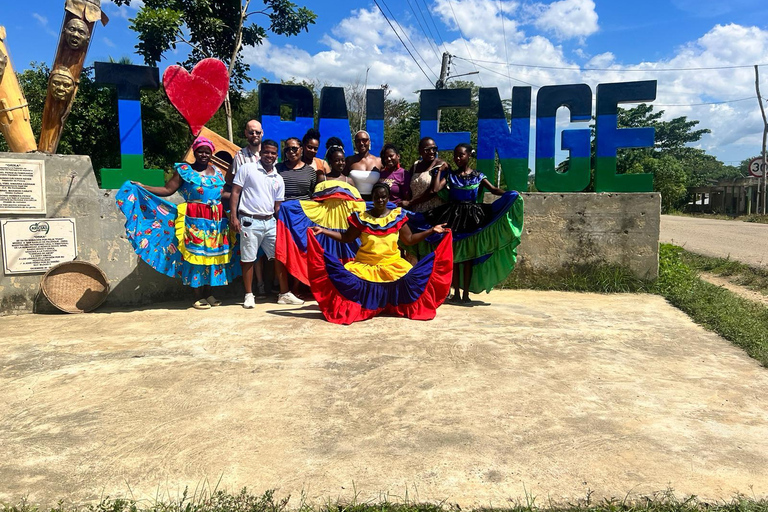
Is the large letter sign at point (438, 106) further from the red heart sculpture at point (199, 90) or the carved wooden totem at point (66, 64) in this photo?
the carved wooden totem at point (66, 64)

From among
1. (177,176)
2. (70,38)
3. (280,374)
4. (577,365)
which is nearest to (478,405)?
(577,365)

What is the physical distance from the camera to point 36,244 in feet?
18.4

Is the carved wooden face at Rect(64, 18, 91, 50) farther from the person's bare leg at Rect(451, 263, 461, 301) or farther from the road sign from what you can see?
the road sign

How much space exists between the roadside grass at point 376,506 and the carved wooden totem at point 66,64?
16.7 feet

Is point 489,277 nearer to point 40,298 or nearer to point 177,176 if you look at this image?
point 177,176

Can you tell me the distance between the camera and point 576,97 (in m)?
7.05

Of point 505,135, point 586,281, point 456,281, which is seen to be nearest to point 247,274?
point 456,281

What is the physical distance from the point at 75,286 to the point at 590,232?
6393mm

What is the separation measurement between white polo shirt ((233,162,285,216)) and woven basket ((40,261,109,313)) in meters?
1.83

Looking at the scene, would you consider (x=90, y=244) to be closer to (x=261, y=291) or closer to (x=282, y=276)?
(x=261, y=291)

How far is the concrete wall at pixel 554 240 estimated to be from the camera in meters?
5.96

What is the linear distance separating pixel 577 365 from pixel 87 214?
5382 mm

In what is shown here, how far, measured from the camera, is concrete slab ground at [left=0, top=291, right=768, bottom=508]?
2.26 m

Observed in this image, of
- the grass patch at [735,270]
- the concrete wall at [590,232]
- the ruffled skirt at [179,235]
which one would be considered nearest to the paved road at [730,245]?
the grass patch at [735,270]
